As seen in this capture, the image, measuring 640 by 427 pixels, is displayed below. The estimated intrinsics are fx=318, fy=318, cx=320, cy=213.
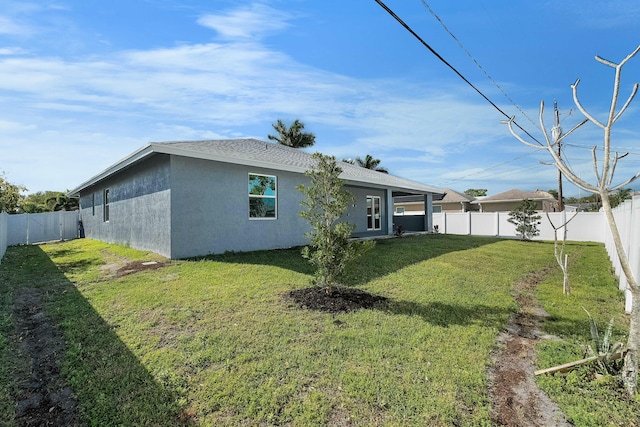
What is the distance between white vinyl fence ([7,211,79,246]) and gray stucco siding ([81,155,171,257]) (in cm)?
581

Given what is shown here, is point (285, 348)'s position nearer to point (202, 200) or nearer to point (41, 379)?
point (41, 379)

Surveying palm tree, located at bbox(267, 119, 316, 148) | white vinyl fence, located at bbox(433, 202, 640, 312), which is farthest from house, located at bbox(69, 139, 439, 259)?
palm tree, located at bbox(267, 119, 316, 148)

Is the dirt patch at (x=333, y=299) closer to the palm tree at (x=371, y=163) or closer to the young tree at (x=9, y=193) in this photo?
the young tree at (x=9, y=193)

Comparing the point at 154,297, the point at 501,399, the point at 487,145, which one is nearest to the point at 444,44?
the point at 501,399

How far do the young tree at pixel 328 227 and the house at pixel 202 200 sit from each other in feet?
7.00

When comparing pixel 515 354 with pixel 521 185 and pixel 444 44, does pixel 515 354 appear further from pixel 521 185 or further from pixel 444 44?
pixel 521 185

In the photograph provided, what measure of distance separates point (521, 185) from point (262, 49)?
31.0 meters

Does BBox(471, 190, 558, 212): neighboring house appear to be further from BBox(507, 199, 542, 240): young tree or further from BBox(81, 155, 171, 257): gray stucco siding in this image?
BBox(81, 155, 171, 257): gray stucco siding

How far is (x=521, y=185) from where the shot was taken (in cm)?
3028

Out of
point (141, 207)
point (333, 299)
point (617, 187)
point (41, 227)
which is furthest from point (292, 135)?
point (617, 187)

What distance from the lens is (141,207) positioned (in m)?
10.7

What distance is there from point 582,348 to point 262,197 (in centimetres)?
910

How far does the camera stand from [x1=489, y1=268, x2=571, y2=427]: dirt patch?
2.62 meters

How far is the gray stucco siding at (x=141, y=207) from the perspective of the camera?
9195 mm
